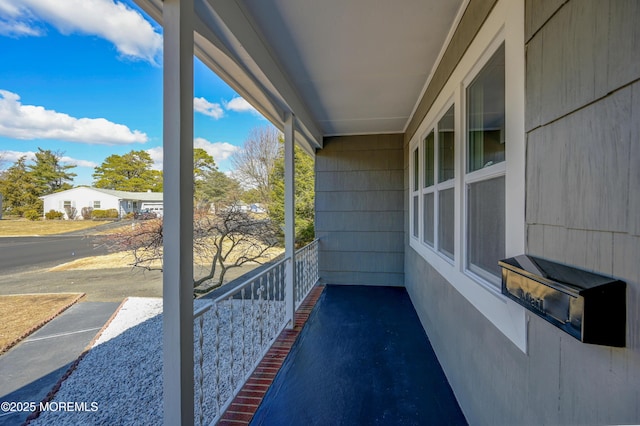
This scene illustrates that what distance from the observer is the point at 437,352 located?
2.71 m

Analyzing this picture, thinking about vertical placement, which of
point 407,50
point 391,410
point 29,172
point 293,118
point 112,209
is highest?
point 407,50

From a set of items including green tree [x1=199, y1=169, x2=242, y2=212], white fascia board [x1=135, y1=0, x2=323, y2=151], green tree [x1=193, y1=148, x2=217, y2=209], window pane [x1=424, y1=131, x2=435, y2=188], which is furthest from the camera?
green tree [x1=199, y1=169, x2=242, y2=212]

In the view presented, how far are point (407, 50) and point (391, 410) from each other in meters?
2.84

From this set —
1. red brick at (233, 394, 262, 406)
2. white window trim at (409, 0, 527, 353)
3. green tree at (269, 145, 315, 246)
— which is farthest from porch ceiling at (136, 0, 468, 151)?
green tree at (269, 145, 315, 246)

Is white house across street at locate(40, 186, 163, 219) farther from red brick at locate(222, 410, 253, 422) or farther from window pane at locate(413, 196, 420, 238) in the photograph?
window pane at locate(413, 196, 420, 238)

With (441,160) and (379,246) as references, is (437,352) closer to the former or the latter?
(441,160)

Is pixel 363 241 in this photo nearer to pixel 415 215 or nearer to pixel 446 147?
pixel 415 215

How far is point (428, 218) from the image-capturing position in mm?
3398

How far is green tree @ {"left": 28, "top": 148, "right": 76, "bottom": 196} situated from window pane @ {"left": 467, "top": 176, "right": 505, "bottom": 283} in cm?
235

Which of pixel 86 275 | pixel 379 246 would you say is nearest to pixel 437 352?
pixel 379 246

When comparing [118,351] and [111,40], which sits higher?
[111,40]

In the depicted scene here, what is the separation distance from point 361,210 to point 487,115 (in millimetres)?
3619

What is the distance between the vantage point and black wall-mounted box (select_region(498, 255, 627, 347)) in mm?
664

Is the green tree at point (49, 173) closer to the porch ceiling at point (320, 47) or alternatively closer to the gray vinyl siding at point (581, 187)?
the porch ceiling at point (320, 47)
